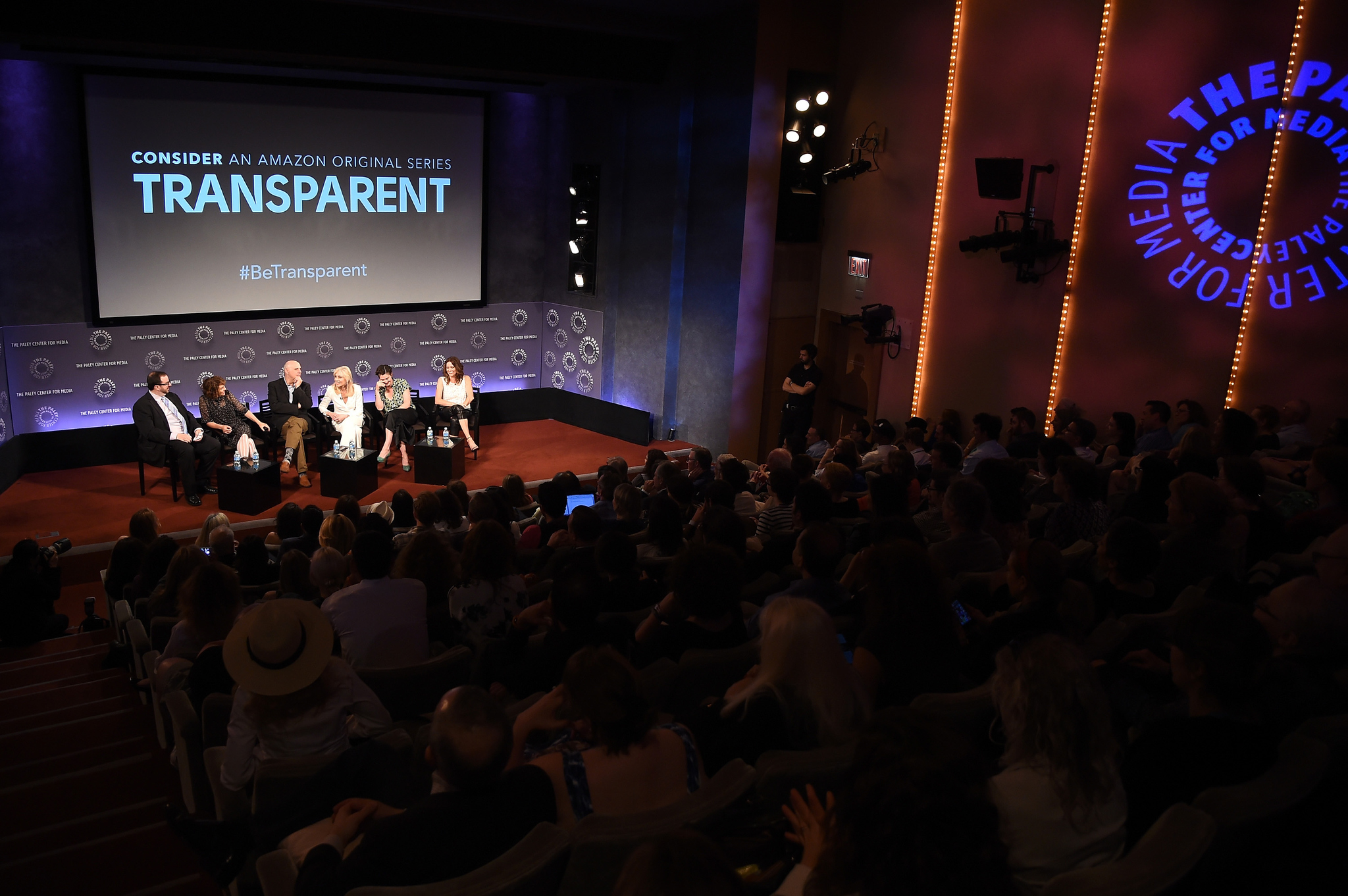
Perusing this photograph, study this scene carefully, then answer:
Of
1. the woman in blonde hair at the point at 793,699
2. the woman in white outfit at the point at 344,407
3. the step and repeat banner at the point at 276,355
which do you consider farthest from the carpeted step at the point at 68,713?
the step and repeat banner at the point at 276,355

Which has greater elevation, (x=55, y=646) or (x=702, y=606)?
(x=702, y=606)

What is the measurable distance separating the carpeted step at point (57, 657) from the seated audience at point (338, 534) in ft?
4.96

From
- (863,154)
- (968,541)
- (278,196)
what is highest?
(863,154)

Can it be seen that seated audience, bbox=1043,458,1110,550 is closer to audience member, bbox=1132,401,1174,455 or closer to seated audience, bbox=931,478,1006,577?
seated audience, bbox=931,478,1006,577

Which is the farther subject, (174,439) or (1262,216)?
(174,439)

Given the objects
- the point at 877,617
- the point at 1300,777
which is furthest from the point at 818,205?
the point at 1300,777

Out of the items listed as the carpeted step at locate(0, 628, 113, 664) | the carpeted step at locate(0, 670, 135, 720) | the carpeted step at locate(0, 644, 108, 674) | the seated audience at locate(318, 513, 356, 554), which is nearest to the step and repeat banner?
the carpeted step at locate(0, 628, 113, 664)

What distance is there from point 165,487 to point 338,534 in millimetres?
5143

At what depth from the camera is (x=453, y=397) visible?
9.95 m

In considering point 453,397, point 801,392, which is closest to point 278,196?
point 453,397

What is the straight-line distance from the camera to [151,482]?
8859 millimetres

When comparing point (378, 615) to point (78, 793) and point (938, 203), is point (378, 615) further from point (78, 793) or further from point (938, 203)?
point (938, 203)

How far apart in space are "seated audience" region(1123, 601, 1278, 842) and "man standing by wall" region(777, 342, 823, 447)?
713 cm

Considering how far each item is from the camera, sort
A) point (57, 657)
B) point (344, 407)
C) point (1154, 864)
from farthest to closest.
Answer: point (344, 407)
point (57, 657)
point (1154, 864)
